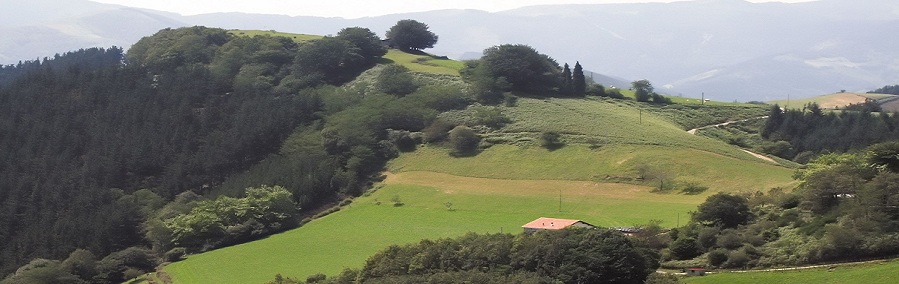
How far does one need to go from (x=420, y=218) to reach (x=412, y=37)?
222 feet

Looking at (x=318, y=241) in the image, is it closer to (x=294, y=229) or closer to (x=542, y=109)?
(x=294, y=229)

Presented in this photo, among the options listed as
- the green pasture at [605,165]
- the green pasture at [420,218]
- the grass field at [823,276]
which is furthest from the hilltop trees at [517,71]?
the grass field at [823,276]

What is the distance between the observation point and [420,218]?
260ft

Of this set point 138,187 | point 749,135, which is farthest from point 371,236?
point 749,135

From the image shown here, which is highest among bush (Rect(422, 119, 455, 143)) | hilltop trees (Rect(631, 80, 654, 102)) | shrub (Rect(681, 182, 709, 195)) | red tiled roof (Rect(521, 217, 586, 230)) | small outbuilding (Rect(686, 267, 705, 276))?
hilltop trees (Rect(631, 80, 654, 102))

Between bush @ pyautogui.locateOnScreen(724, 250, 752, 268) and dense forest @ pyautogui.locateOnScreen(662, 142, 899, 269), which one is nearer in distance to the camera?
dense forest @ pyautogui.locateOnScreen(662, 142, 899, 269)

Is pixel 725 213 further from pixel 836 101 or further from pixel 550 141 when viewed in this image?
pixel 836 101

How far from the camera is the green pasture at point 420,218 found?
69.3m

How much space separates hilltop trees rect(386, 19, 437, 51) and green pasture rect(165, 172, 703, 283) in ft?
182

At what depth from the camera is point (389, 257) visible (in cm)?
5100

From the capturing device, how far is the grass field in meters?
41.8

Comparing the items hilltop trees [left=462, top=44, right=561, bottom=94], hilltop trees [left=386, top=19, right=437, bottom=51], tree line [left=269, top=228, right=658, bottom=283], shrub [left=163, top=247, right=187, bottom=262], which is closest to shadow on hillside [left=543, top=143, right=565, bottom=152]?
hilltop trees [left=462, top=44, right=561, bottom=94]

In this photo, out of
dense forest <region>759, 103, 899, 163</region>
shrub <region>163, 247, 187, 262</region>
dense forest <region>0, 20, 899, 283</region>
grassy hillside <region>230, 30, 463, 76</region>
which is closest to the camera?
dense forest <region>0, 20, 899, 283</region>

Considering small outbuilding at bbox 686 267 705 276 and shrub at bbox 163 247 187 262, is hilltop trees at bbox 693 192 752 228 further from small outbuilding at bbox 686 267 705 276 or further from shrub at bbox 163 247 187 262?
shrub at bbox 163 247 187 262
